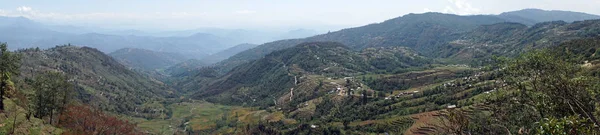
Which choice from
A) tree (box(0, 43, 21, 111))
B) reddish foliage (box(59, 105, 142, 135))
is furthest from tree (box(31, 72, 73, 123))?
tree (box(0, 43, 21, 111))

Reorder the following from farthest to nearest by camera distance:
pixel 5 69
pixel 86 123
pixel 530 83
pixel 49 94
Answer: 1. pixel 86 123
2. pixel 49 94
3. pixel 5 69
4. pixel 530 83

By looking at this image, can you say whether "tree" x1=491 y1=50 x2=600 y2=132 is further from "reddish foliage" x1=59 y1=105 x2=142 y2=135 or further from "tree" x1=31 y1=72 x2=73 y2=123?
"tree" x1=31 y1=72 x2=73 y2=123

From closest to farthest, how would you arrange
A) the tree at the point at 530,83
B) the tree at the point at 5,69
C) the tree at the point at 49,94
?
the tree at the point at 530,83, the tree at the point at 5,69, the tree at the point at 49,94

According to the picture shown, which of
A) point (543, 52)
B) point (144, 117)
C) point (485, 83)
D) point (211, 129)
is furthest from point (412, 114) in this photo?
point (144, 117)

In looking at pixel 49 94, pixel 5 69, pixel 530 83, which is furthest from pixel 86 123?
pixel 530 83

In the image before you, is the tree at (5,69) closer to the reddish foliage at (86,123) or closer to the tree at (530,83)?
the reddish foliage at (86,123)

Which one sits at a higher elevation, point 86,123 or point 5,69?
point 5,69

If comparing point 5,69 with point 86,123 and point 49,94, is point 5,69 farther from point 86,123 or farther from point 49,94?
point 86,123

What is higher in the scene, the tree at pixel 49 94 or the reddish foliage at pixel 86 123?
the tree at pixel 49 94

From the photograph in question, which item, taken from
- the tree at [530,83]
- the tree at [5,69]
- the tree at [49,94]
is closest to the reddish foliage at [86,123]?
the tree at [49,94]

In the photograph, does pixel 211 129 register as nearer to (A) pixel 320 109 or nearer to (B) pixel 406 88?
(A) pixel 320 109

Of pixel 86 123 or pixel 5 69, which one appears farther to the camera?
pixel 86 123
